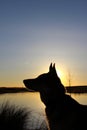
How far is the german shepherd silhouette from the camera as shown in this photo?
348 inches

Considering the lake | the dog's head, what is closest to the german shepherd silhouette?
the dog's head

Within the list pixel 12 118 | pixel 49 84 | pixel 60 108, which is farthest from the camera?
pixel 12 118

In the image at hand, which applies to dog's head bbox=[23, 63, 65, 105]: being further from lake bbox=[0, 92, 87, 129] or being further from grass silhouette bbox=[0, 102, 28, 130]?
lake bbox=[0, 92, 87, 129]

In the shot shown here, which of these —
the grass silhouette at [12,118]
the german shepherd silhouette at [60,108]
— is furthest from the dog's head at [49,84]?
the grass silhouette at [12,118]

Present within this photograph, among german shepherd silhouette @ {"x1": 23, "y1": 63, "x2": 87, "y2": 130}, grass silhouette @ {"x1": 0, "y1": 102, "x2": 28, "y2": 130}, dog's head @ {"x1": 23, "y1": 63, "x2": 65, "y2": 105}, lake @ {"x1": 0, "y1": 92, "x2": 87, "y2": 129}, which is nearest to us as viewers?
german shepherd silhouette @ {"x1": 23, "y1": 63, "x2": 87, "y2": 130}

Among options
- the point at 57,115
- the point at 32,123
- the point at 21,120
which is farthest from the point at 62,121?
the point at 32,123

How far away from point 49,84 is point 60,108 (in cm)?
67

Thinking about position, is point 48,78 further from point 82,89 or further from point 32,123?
point 82,89

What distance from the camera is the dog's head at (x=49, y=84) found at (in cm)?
901

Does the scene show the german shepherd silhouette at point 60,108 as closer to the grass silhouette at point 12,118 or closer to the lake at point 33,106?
the grass silhouette at point 12,118

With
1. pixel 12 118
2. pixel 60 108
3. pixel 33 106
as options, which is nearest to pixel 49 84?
pixel 60 108

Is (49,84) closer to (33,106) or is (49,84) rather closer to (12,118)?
(12,118)

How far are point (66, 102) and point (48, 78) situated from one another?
79cm

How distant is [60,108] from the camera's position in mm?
8984
